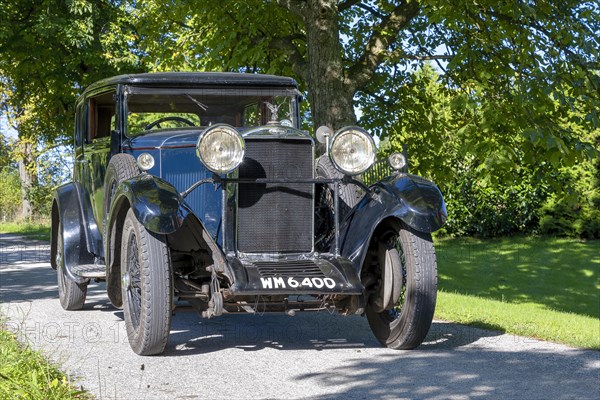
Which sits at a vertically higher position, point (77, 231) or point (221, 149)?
point (221, 149)

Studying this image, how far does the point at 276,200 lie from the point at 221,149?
0.65 m

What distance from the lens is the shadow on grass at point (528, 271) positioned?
46.1 ft

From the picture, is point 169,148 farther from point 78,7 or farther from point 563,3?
point 78,7

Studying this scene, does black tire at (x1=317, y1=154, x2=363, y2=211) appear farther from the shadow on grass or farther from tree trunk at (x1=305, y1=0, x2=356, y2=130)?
the shadow on grass

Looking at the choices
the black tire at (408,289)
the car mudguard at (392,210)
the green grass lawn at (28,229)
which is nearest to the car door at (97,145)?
the car mudguard at (392,210)

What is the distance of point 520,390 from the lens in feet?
16.1

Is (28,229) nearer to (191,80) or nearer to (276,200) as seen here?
(191,80)

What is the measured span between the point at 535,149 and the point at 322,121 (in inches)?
110

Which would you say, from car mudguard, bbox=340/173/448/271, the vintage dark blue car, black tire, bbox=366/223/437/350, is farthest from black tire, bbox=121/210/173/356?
black tire, bbox=366/223/437/350

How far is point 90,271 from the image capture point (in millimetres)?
7375

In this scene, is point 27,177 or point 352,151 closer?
point 352,151

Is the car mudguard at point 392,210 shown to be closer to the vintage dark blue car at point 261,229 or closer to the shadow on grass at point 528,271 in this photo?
the vintage dark blue car at point 261,229

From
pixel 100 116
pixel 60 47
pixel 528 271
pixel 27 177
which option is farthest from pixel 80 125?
pixel 27 177

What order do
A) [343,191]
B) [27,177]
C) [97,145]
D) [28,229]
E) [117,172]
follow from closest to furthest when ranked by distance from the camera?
1. [117,172]
2. [343,191]
3. [97,145]
4. [28,229]
5. [27,177]
